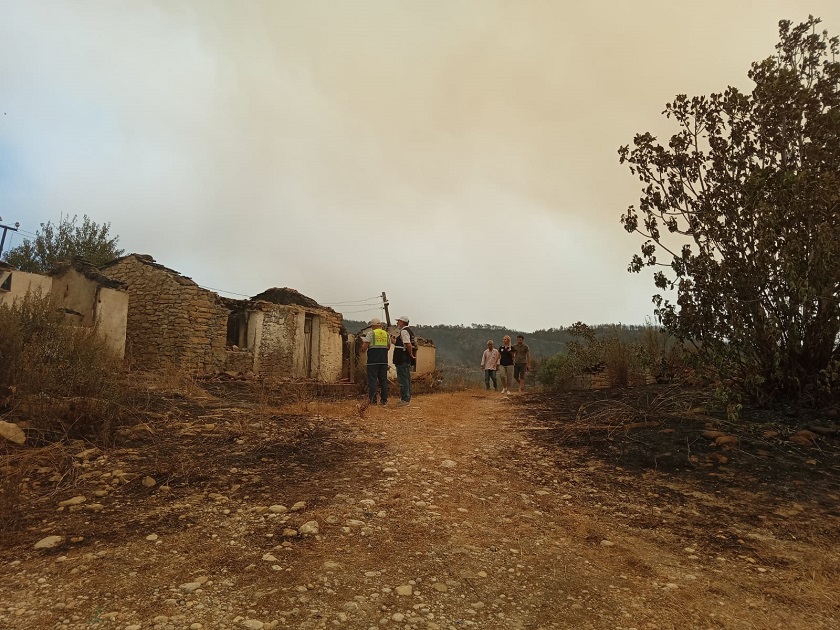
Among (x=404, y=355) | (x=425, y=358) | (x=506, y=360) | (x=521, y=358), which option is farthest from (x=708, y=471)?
(x=425, y=358)

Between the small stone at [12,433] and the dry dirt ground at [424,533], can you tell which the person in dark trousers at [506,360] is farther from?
the small stone at [12,433]

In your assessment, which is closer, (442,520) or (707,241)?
(442,520)

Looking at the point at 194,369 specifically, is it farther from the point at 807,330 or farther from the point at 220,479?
the point at 807,330

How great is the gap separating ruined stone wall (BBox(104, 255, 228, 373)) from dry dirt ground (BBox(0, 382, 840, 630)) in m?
11.0

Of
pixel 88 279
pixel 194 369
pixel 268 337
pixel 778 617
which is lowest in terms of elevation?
pixel 778 617

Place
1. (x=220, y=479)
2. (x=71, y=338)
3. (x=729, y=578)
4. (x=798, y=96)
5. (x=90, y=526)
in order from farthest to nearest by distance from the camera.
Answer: (x=71, y=338), (x=798, y=96), (x=220, y=479), (x=90, y=526), (x=729, y=578)

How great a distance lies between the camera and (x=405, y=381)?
9.74 metres

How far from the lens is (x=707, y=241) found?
250 inches

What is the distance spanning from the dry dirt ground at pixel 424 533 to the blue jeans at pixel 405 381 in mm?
3712

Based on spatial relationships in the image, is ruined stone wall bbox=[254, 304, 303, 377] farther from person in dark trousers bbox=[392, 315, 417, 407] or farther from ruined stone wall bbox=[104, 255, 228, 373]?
person in dark trousers bbox=[392, 315, 417, 407]

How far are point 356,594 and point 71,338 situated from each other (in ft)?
18.8

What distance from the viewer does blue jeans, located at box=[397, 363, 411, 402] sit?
965 cm

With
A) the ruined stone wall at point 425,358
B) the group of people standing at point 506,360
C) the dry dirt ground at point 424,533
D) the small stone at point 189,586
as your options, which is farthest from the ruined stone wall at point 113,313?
the small stone at point 189,586

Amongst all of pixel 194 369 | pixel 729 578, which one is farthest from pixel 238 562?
pixel 194 369
